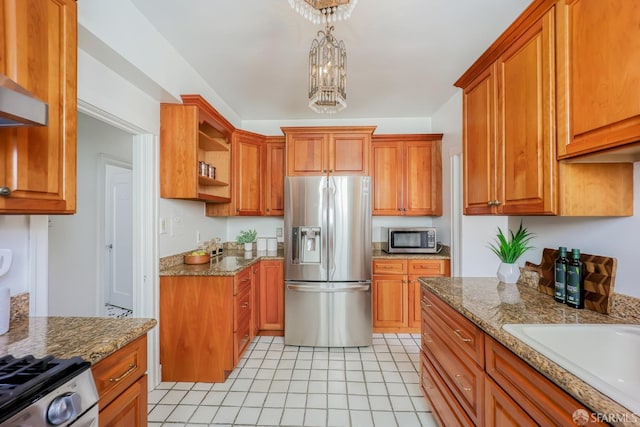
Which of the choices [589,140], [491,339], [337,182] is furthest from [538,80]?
[337,182]

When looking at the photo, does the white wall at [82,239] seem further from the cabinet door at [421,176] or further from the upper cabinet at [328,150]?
the cabinet door at [421,176]

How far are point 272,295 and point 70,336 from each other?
2133 mm

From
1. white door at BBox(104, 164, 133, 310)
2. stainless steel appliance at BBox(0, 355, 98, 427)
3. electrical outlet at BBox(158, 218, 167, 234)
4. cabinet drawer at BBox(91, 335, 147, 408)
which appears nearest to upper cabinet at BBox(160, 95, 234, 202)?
electrical outlet at BBox(158, 218, 167, 234)

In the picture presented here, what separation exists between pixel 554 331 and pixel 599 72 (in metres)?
0.98

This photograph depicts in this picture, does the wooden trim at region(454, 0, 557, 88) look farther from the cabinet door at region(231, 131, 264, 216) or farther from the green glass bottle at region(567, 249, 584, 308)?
the cabinet door at region(231, 131, 264, 216)

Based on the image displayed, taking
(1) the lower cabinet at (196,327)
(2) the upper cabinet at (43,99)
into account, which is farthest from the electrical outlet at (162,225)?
(2) the upper cabinet at (43,99)

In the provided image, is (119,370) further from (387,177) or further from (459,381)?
(387,177)

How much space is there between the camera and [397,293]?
318 centimetres

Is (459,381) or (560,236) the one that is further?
(560,236)

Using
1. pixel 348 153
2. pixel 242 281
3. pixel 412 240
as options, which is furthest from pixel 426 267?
pixel 242 281

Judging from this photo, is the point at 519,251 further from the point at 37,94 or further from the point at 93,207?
the point at 93,207

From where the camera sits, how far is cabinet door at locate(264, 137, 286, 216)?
11.5 feet

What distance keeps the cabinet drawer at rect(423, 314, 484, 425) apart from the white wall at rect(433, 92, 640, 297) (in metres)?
0.75

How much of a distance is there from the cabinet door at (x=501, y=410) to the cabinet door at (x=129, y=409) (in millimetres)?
1460
